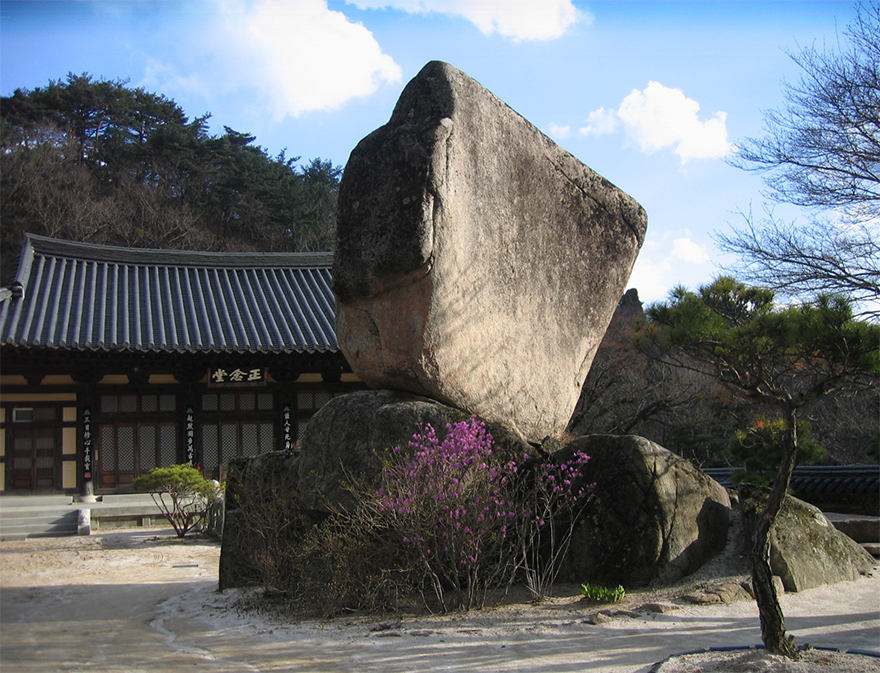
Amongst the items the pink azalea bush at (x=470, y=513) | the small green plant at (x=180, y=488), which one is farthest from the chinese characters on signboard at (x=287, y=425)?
the pink azalea bush at (x=470, y=513)

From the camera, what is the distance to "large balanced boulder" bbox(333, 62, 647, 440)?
5.39m

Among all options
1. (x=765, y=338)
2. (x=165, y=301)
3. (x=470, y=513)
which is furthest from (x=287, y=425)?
(x=765, y=338)

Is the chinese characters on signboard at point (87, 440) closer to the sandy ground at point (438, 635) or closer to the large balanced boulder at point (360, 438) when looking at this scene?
the sandy ground at point (438, 635)

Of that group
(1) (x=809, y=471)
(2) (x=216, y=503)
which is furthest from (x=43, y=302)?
(1) (x=809, y=471)

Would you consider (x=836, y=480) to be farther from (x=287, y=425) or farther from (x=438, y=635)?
(x=287, y=425)

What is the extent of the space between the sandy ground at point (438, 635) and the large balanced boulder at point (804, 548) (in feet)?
0.39

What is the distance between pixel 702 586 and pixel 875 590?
123cm

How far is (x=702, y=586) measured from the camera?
5023 millimetres

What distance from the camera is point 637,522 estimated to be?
525cm

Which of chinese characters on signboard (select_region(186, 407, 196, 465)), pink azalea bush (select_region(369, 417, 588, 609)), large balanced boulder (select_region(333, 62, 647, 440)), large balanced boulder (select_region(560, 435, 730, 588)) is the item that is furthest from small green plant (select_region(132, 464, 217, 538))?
large balanced boulder (select_region(560, 435, 730, 588))

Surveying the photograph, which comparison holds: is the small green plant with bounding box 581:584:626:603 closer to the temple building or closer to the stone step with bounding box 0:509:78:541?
the stone step with bounding box 0:509:78:541

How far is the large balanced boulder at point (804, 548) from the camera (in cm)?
518

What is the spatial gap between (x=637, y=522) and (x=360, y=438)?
200 cm

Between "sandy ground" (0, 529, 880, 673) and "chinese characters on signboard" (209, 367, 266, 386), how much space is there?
731 centimetres
